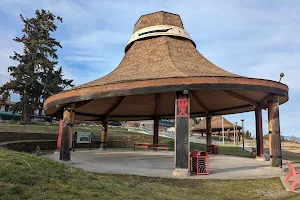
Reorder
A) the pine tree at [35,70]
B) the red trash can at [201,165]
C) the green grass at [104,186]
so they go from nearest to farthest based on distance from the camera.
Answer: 1. the green grass at [104,186]
2. the red trash can at [201,165]
3. the pine tree at [35,70]

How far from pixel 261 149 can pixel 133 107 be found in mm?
10362

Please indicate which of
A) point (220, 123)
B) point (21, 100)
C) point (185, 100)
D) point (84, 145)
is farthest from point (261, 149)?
point (220, 123)

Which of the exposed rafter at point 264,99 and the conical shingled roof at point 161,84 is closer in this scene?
the conical shingled roof at point 161,84

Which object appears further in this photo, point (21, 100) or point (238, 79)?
point (21, 100)

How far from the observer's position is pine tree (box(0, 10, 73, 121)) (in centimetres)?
3466

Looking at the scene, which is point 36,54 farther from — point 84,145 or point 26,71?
point 84,145

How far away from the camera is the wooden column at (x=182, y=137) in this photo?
938 centimetres

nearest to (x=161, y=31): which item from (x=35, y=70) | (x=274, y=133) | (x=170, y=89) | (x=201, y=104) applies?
(x=201, y=104)

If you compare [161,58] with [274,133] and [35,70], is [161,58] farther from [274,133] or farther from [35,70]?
[35,70]

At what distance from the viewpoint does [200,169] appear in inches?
388

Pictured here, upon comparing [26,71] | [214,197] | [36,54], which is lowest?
[214,197]

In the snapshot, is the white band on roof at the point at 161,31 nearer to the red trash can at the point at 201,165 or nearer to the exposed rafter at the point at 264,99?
the exposed rafter at the point at 264,99

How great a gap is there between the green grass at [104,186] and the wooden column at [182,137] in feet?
2.96

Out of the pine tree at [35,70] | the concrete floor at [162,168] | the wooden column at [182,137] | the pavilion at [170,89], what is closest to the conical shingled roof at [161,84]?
the pavilion at [170,89]
